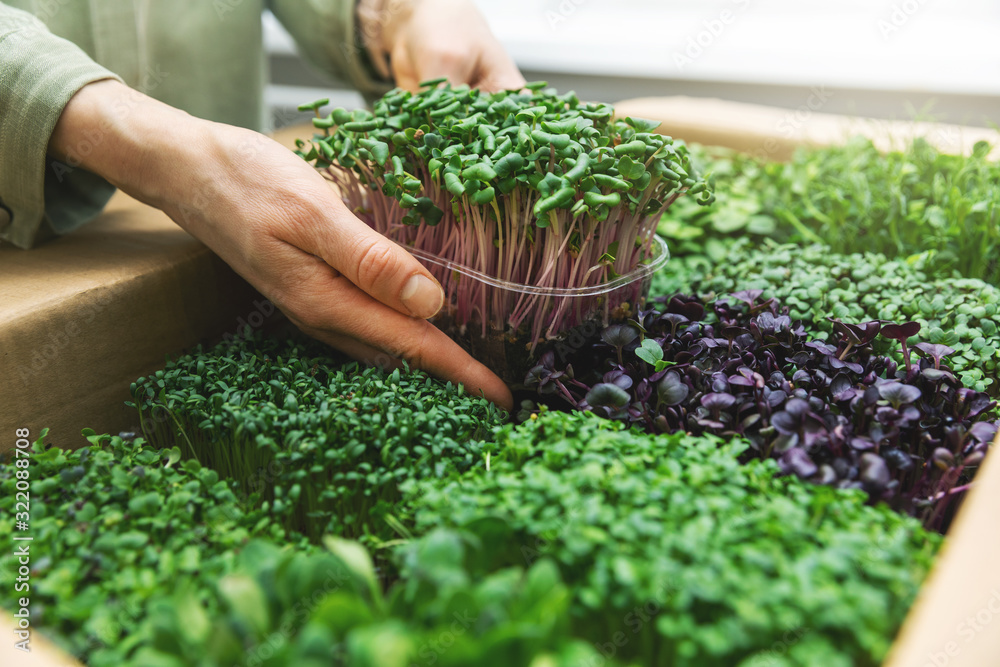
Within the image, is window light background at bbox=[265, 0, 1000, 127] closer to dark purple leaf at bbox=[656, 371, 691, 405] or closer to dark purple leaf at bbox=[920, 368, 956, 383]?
dark purple leaf at bbox=[920, 368, 956, 383]

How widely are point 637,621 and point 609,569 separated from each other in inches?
3.4

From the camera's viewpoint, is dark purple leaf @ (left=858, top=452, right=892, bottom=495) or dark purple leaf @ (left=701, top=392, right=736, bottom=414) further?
dark purple leaf @ (left=701, top=392, right=736, bottom=414)

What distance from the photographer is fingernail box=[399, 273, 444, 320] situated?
1021 millimetres

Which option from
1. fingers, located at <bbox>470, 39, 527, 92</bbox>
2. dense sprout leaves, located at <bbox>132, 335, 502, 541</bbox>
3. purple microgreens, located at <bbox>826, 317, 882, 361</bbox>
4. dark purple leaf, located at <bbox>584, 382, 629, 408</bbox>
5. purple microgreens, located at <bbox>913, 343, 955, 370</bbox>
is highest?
fingers, located at <bbox>470, 39, 527, 92</bbox>

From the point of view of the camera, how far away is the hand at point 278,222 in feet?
3.33

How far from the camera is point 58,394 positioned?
1016mm

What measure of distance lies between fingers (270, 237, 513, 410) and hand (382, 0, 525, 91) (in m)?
0.73

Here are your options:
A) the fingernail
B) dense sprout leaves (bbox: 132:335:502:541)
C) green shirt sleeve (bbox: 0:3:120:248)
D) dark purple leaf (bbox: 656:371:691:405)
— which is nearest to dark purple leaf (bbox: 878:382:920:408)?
dark purple leaf (bbox: 656:371:691:405)

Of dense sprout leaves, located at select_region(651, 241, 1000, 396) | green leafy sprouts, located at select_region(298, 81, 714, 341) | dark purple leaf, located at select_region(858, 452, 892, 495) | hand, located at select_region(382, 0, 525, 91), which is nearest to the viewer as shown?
dark purple leaf, located at select_region(858, 452, 892, 495)

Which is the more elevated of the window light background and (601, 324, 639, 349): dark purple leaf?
the window light background

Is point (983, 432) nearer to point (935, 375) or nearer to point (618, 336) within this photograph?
point (935, 375)

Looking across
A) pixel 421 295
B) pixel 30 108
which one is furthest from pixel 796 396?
pixel 30 108

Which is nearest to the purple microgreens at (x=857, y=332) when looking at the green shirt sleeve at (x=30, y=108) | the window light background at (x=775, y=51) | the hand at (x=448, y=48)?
the hand at (x=448, y=48)

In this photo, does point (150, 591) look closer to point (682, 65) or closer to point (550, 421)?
point (550, 421)
